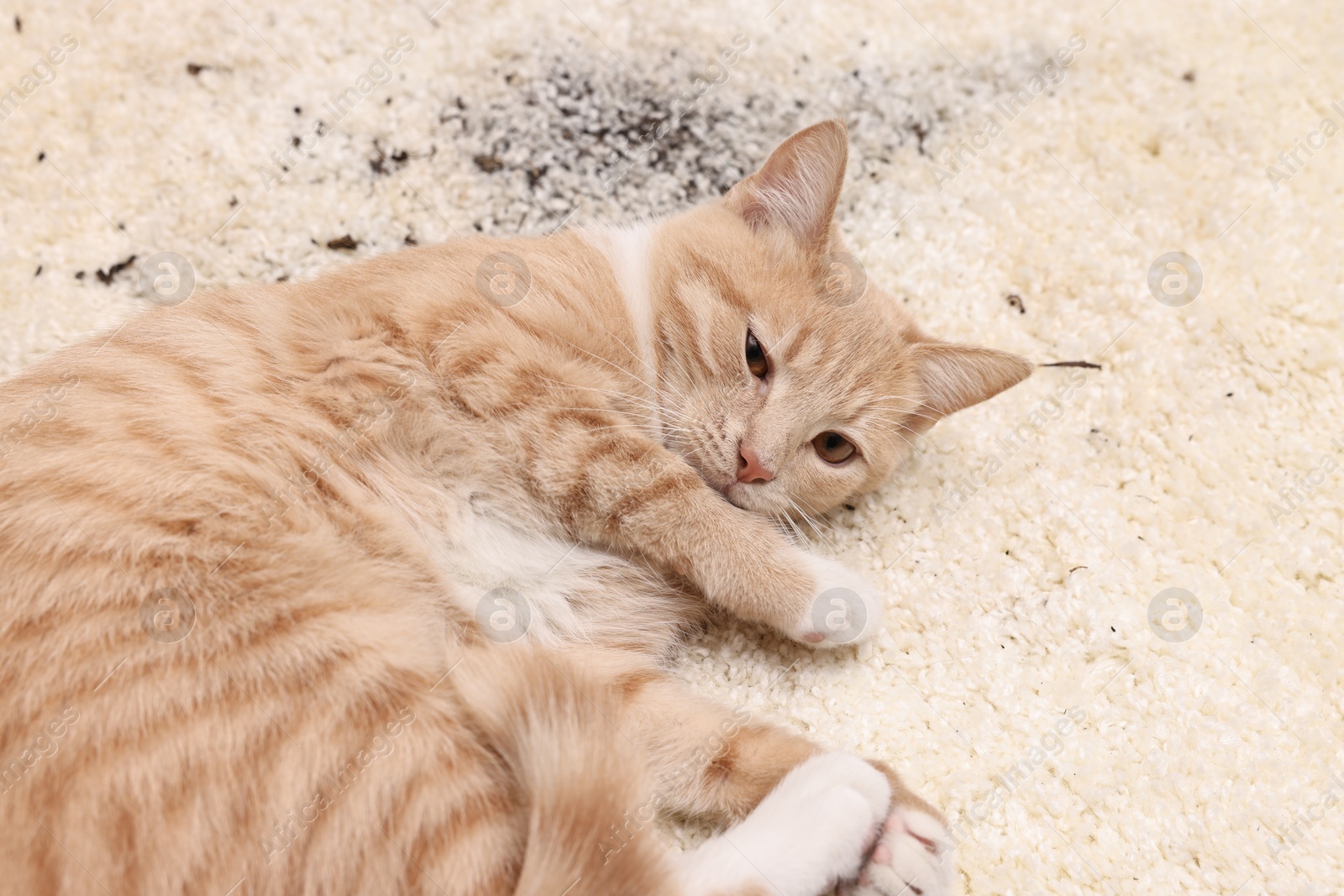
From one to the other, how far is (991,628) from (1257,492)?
0.73 metres

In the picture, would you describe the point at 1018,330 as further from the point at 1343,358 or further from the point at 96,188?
the point at 96,188

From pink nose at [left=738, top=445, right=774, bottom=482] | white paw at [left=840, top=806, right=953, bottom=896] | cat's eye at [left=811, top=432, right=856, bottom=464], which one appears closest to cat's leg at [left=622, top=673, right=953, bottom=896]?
white paw at [left=840, top=806, right=953, bottom=896]

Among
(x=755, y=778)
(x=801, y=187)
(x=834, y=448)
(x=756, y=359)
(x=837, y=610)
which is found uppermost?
(x=801, y=187)

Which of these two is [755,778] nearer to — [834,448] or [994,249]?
[834,448]

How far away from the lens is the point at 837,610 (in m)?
1.65

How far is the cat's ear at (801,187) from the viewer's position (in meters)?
1.76

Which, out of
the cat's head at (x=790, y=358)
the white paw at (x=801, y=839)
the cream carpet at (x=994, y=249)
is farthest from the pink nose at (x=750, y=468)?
the white paw at (x=801, y=839)

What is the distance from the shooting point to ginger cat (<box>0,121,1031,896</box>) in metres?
1.19

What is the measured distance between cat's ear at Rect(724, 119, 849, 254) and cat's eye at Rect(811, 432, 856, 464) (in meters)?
0.37

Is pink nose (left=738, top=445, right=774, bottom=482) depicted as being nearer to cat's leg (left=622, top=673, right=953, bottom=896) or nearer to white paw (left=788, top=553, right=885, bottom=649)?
white paw (left=788, top=553, right=885, bottom=649)

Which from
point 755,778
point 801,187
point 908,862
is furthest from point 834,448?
point 908,862

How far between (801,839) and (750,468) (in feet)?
2.13

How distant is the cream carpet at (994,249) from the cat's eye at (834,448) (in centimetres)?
18

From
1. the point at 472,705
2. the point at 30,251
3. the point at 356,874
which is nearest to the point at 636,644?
the point at 472,705
